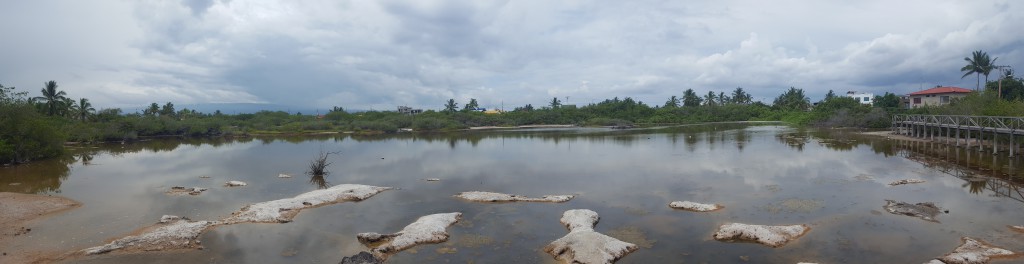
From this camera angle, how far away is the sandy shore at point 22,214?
45.3 ft

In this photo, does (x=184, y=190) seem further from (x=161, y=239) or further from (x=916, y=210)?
(x=916, y=210)

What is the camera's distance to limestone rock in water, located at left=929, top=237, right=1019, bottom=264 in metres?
12.0

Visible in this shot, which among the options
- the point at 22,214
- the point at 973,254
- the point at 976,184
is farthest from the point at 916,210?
the point at 22,214

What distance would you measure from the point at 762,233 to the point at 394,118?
82333 millimetres

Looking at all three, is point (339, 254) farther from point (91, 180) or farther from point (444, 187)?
point (91, 180)

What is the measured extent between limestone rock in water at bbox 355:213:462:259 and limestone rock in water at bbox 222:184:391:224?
13.7ft

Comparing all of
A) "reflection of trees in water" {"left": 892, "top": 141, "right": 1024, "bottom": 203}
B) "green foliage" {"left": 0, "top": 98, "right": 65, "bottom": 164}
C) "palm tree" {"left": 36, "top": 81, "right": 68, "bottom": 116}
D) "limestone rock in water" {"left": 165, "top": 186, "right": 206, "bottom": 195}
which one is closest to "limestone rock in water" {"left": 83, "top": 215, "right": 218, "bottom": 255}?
"limestone rock in water" {"left": 165, "top": 186, "right": 206, "bottom": 195}

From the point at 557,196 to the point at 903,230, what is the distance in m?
11.0

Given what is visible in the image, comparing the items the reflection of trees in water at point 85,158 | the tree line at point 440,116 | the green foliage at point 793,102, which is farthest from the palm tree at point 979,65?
the reflection of trees in water at point 85,158

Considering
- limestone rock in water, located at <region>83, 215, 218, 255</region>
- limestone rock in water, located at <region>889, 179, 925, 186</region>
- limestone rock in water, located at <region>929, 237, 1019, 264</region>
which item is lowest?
limestone rock in water, located at <region>929, 237, 1019, 264</region>

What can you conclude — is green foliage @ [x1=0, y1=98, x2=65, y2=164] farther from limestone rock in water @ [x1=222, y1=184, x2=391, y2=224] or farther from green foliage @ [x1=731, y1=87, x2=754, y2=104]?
green foliage @ [x1=731, y1=87, x2=754, y2=104]

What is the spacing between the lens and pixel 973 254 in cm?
1238

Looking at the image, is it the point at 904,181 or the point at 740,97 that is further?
the point at 740,97

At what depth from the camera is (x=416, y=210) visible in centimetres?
1939
